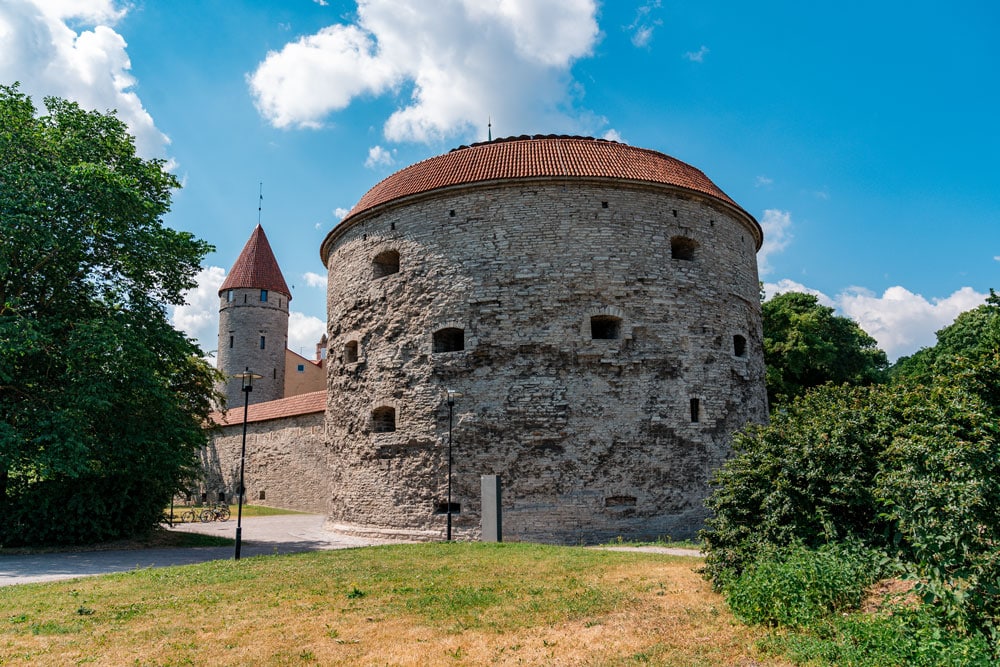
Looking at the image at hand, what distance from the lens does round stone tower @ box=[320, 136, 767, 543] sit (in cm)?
1303

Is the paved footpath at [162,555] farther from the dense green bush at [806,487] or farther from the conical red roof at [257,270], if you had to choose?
the conical red roof at [257,270]

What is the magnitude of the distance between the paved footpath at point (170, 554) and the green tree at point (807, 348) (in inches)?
532

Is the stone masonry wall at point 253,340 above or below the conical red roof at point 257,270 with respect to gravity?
below

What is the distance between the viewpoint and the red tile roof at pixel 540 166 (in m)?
14.2

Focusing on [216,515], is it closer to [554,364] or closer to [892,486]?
[554,364]

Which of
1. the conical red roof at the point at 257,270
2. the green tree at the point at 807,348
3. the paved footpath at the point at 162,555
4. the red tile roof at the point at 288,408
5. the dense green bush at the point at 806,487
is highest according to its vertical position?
the conical red roof at the point at 257,270

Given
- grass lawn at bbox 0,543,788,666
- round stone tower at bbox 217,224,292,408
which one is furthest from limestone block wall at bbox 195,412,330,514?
grass lawn at bbox 0,543,788,666

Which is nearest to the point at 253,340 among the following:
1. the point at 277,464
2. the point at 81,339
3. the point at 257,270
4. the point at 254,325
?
the point at 254,325

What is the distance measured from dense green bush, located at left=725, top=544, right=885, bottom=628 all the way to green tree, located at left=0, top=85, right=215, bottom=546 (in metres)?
10.6

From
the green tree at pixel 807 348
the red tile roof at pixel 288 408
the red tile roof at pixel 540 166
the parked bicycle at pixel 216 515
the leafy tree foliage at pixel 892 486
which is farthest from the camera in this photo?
the green tree at pixel 807 348

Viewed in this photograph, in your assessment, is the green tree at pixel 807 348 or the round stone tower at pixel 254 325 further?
the round stone tower at pixel 254 325

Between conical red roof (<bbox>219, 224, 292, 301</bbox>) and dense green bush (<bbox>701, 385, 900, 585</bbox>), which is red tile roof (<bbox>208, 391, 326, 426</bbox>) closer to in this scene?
conical red roof (<bbox>219, 224, 292, 301</bbox>)

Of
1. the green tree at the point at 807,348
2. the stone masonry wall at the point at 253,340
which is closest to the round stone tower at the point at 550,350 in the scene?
the green tree at the point at 807,348

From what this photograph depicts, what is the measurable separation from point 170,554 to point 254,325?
1037 inches
